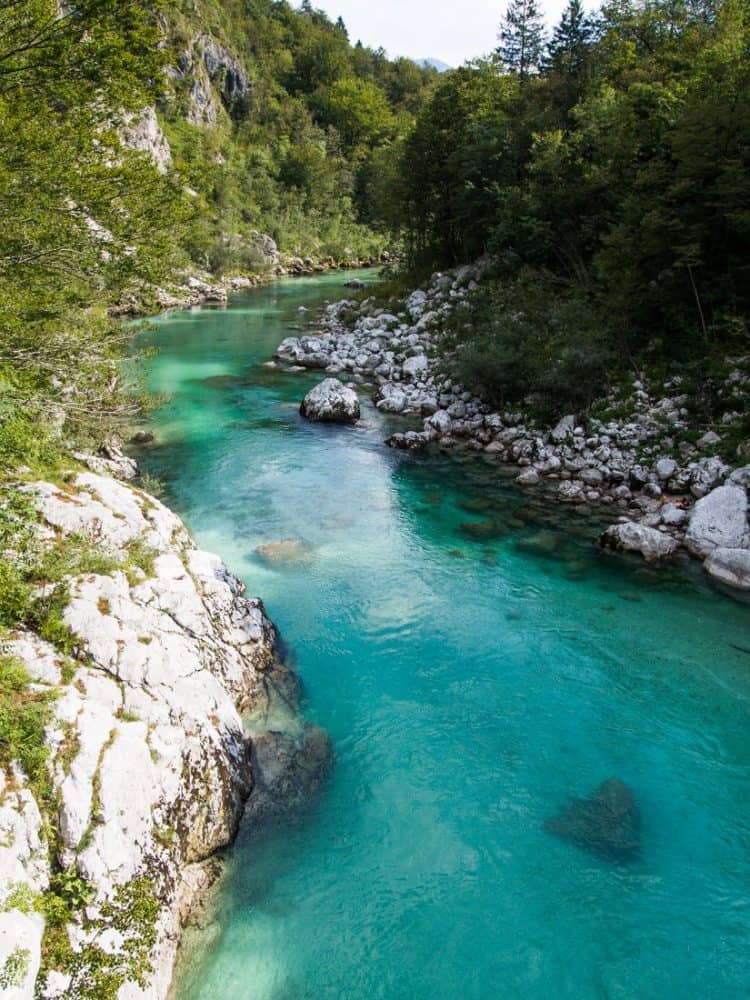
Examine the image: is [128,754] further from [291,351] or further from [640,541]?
[291,351]

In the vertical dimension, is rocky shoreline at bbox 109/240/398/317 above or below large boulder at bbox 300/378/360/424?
above

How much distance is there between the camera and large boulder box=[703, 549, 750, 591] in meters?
12.0

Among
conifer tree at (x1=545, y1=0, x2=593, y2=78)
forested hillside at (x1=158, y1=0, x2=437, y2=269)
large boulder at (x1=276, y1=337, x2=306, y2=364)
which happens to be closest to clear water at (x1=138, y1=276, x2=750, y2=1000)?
large boulder at (x1=276, y1=337, x2=306, y2=364)

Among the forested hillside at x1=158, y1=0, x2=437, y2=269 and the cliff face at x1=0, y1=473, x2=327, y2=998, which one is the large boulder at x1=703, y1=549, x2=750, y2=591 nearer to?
the cliff face at x1=0, y1=473, x2=327, y2=998

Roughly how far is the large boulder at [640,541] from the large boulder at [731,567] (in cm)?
84

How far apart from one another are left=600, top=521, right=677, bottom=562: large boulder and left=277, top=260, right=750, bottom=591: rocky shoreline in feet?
0.07

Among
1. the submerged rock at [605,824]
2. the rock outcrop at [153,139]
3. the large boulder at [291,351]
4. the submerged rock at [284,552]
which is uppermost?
the rock outcrop at [153,139]

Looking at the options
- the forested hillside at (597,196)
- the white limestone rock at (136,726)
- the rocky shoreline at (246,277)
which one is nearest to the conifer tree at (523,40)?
the forested hillside at (597,196)

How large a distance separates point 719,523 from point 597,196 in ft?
48.1

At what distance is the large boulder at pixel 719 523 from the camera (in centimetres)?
1272

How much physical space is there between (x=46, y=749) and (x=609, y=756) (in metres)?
6.70

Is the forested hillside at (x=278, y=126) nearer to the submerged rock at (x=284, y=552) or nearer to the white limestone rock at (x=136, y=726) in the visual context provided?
the submerged rock at (x=284, y=552)

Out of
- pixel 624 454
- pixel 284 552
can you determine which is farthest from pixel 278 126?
pixel 284 552

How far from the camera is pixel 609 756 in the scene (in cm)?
828
